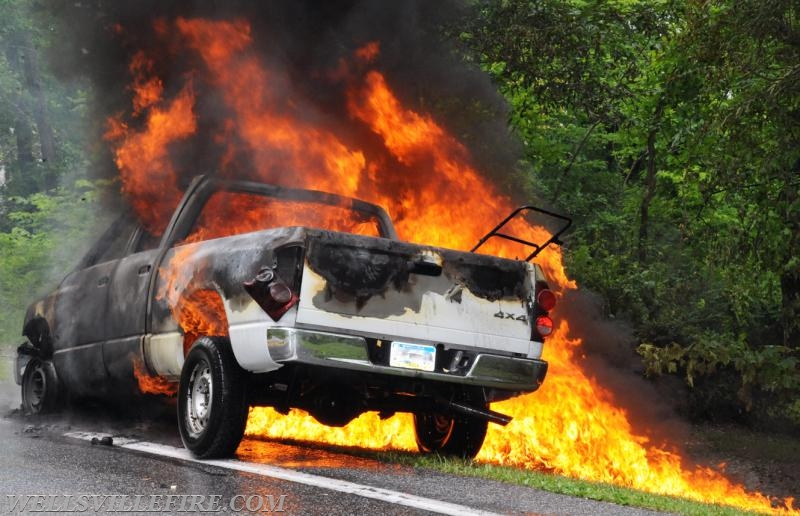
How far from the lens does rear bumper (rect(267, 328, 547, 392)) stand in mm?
6250

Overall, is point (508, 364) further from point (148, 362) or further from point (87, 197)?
point (87, 197)

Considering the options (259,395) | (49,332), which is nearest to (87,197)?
(49,332)

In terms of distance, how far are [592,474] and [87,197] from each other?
A: 12.6m

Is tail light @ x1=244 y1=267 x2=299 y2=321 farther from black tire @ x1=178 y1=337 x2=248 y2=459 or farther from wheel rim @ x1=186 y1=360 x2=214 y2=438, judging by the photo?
wheel rim @ x1=186 y1=360 x2=214 y2=438

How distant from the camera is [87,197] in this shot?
1845cm

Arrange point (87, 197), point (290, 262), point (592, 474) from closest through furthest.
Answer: point (290, 262) → point (592, 474) → point (87, 197)

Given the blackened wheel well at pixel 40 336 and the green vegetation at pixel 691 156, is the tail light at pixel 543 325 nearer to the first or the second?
the green vegetation at pixel 691 156

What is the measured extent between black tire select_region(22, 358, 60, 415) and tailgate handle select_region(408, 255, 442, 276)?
13.1 feet

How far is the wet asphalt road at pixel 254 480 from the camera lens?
516 cm

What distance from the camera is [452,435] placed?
25.4 feet

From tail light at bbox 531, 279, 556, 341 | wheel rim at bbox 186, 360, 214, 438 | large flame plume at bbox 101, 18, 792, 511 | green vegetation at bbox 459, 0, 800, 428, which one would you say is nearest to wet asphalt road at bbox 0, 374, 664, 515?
wheel rim at bbox 186, 360, 214, 438

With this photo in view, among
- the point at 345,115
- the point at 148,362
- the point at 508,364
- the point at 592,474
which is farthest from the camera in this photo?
the point at 345,115

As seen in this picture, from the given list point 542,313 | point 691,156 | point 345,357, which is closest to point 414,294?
point 345,357

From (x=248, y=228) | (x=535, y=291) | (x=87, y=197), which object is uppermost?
(x=87, y=197)
